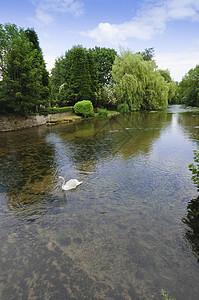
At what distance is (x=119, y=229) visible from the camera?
206 inches

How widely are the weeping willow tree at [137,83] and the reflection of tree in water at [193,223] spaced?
3560 centimetres

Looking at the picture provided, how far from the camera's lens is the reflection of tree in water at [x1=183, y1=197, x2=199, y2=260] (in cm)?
453

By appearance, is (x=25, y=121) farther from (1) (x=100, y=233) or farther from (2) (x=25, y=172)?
(1) (x=100, y=233)

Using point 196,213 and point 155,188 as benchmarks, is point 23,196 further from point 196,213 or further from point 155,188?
point 196,213

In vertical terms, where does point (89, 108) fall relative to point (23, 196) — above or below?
above

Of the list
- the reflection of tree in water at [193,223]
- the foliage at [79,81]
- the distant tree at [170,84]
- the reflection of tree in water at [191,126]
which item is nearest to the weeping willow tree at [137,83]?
the foliage at [79,81]

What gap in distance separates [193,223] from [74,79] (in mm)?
39327

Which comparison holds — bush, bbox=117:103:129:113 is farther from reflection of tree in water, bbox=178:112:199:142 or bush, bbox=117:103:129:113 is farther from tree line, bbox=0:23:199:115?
reflection of tree in water, bbox=178:112:199:142

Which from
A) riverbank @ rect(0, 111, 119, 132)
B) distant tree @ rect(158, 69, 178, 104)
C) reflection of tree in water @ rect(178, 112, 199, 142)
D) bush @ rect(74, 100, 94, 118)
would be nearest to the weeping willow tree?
distant tree @ rect(158, 69, 178, 104)

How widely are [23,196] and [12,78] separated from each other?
22.1 m

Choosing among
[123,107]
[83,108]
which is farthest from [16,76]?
[123,107]

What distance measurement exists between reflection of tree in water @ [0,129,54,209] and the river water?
0.05 m

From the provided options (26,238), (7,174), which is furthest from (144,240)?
(7,174)

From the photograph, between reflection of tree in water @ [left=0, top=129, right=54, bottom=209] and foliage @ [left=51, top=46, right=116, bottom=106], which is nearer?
reflection of tree in water @ [left=0, top=129, right=54, bottom=209]
